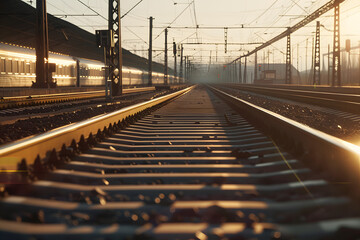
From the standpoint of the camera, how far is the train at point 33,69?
2100cm

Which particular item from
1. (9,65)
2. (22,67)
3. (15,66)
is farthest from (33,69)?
(9,65)

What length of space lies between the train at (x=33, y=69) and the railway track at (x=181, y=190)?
11.3 meters

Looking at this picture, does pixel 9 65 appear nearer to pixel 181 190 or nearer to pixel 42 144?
pixel 42 144

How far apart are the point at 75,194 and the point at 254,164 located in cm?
190

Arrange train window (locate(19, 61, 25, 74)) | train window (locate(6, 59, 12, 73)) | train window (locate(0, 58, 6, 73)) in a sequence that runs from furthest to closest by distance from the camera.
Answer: train window (locate(19, 61, 25, 74)) → train window (locate(6, 59, 12, 73)) → train window (locate(0, 58, 6, 73))

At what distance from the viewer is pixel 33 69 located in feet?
81.8

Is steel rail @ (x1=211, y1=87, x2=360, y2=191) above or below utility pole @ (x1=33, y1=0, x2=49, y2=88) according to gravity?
below

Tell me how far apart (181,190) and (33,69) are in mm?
23959

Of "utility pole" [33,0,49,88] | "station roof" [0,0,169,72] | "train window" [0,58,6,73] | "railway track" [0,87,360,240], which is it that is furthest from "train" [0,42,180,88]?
"railway track" [0,87,360,240]

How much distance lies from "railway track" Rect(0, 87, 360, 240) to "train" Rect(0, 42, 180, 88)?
11.3 metres

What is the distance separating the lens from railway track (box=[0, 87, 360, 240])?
7.04ft

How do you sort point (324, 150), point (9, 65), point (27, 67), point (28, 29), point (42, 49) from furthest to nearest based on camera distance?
1. point (28, 29)
2. point (27, 67)
3. point (9, 65)
4. point (42, 49)
5. point (324, 150)

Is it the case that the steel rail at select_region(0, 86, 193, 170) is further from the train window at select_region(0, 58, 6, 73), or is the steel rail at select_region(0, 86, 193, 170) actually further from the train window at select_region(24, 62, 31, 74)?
the train window at select_region(24, 62, 31, 74)

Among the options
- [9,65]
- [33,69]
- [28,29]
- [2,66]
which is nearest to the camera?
[2,66]
